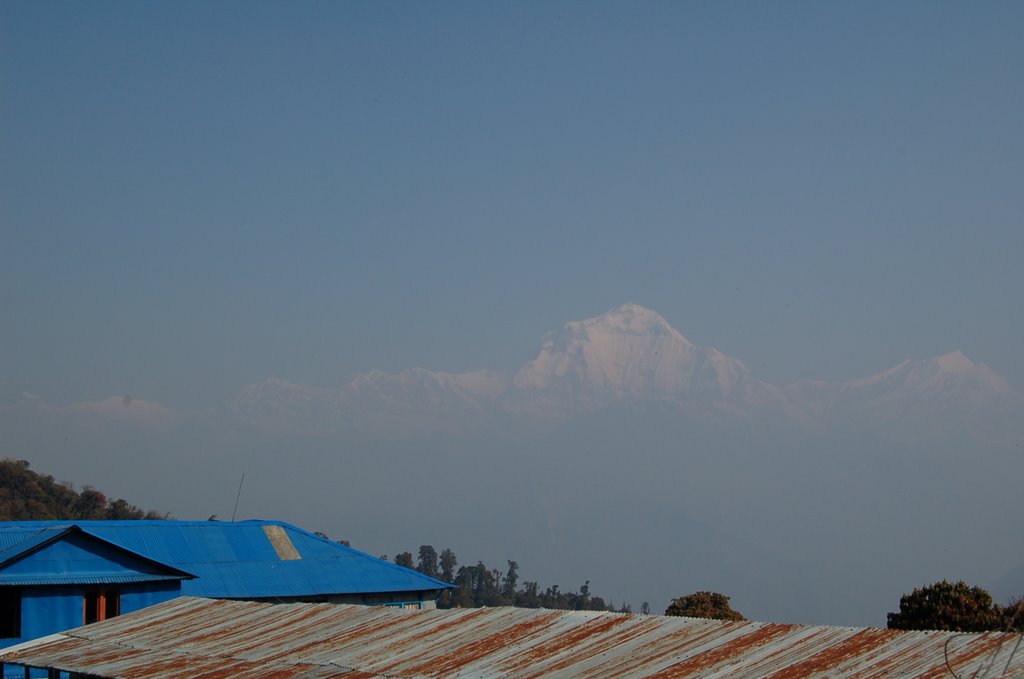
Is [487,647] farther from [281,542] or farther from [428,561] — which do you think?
[428,561]

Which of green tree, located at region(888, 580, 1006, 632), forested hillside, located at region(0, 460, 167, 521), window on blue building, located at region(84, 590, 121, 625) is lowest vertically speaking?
green tree, located at region(888, 580, 1006, 632)

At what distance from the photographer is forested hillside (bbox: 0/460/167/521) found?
11981cm

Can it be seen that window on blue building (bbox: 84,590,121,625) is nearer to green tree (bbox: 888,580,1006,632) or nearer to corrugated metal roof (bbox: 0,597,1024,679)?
corrugated metal roof (bbox: 0,597,1024,679)

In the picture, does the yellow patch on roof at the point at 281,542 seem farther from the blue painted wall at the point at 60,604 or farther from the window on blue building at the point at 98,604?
the window on blue building at the point at 98,604

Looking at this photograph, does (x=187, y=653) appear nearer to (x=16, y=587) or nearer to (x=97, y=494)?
(x=16, y=587)

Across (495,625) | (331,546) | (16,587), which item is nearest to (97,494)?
(331,546)

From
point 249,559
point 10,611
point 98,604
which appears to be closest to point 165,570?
point 98,604

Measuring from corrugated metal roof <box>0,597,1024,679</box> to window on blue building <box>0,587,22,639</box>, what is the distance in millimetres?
7545

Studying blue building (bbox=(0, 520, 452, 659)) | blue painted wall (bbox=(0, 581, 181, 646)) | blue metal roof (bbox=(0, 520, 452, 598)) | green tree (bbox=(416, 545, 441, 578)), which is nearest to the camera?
blue painted wall (bbox=(0, 581, 181, 646))

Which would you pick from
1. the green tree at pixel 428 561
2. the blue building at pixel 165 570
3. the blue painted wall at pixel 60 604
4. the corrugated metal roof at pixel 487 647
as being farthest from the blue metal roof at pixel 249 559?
the green tree at pixel 428 561

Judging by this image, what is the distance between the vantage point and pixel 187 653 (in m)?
26.0

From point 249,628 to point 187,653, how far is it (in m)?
1.83

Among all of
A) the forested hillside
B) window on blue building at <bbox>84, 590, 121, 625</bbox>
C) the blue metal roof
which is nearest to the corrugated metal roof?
window on blue building at <bbox>84, 590, 121, 625</bbox>

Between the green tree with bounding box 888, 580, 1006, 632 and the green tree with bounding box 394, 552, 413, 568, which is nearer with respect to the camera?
the green tree with bounding box 888, 580, 1006, 632
